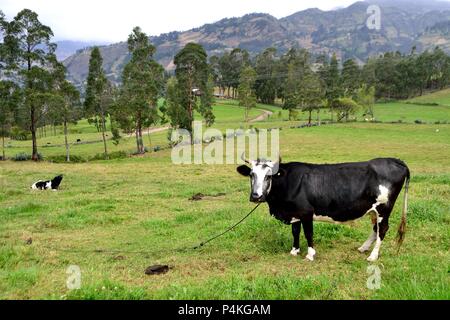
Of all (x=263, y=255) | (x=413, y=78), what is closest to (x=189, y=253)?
(x=263, y=255)

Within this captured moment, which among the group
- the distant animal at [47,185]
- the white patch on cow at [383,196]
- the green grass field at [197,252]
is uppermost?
the white patch on cow at [383,196]

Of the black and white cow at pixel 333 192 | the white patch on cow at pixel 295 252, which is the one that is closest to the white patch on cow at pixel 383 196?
the black and white cow at pixel 333 192

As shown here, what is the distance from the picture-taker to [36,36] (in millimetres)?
40656

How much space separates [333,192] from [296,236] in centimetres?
134

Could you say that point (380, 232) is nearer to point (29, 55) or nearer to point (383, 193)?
point (383, 193)

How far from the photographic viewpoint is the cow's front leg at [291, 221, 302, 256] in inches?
357

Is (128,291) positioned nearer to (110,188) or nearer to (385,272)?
(385,272)

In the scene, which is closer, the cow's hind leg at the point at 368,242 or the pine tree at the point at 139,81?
the cow's hind leg at the point at 368,242

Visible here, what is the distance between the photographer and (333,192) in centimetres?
880

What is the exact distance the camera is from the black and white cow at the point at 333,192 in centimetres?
869

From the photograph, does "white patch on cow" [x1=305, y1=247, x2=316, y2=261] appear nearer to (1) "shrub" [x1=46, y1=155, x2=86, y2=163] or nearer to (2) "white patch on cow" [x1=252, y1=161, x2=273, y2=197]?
(2) "white patch on cow" [x1=252, y1=161, x2=273, y2=197]

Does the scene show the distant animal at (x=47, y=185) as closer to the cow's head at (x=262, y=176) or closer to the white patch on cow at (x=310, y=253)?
the cow's head at (x=262, y=176)

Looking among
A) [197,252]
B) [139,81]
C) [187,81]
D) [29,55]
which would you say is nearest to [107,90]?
[139,81]

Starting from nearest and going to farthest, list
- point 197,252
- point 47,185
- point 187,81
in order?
point 197,252 → point 47,185 → point 187,81
